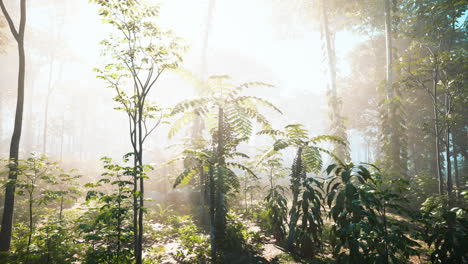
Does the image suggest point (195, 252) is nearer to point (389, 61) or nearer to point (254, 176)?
point (254, 176)

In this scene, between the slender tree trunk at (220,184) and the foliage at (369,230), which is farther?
the slender tree trunk at (220,184)

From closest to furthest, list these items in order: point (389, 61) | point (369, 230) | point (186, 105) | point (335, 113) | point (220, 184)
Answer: point (369, 230), point (220, 184), point (186, 105), point (389, 61), point (335, 113)

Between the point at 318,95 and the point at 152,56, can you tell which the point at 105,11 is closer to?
the point at 152,56

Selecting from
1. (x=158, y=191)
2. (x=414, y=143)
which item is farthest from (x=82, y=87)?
(x=414, y=143)

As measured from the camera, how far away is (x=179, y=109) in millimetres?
4109

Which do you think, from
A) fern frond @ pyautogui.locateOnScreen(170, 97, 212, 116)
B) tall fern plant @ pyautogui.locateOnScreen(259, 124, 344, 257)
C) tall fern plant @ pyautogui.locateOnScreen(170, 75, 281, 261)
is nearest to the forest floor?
tall fern plant @ pyautogui.locateOnScreen(259, 124, 344, 257)

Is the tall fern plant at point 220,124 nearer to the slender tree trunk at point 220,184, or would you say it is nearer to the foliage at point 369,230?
the slender tree trunk at point 220,184

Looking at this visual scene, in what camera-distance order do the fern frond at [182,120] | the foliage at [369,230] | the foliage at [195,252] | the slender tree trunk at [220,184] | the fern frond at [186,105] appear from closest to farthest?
the foliage at [369,230], the slender tree trunk at [220,184], the fern frond at [186,105], the fern frond at [182,120], the foliage at [195,252]

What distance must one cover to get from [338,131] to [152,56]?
444 inches

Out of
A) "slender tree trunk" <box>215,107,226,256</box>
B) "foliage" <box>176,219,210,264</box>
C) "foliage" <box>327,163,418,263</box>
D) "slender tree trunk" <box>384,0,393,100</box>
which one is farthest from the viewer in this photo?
"slender tree trunk" <box>384,0,393,100</box>

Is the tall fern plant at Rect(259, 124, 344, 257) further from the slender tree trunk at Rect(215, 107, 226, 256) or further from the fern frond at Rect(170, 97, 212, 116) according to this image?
the fern frond at Rect(170, 97, 212, 116)

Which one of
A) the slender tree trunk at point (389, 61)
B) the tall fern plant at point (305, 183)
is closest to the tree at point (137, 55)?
the tall fern plant at point (305, 183)

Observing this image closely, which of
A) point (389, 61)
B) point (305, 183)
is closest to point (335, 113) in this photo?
point (389, 61)

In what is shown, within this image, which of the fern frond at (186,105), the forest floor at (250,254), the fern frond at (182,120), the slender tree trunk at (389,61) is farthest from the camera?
the slender tree trunk at (389,61)
